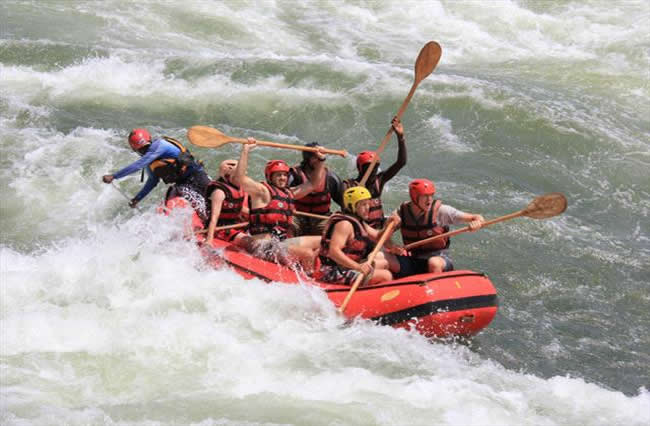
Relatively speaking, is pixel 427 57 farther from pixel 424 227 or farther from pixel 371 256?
pixel 371 256

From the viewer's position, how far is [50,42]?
13750 mm

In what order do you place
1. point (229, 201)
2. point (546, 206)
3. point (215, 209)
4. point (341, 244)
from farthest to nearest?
point (229, 201) → point (215, 209) → point (546, 206) → point (341, 244)

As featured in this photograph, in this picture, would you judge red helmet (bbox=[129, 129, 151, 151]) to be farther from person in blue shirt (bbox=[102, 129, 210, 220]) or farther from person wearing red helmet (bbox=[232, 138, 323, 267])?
person wearing red helmet (bbox=[232, 138, 323, 267])

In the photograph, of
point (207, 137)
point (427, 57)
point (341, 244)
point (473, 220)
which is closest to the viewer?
point (341, 244)

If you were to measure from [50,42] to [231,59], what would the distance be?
2878 millimetres

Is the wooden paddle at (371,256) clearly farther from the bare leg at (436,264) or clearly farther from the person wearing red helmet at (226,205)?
the person wearing red helmet at (226,205)

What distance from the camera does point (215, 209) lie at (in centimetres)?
720

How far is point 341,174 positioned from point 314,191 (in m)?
2.81

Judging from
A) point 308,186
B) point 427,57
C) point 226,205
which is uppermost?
point 427,57

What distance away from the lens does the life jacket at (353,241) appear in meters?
6.50

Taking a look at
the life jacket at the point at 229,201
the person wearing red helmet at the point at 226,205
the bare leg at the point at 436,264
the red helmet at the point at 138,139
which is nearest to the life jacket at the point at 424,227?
the bare leg at the point at 436,264

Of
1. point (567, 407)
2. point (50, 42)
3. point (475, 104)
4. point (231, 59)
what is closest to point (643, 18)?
point (475, 104)

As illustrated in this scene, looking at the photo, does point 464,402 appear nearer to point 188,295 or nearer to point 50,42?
point 188,295

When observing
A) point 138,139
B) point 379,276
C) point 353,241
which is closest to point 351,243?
point 353,241
